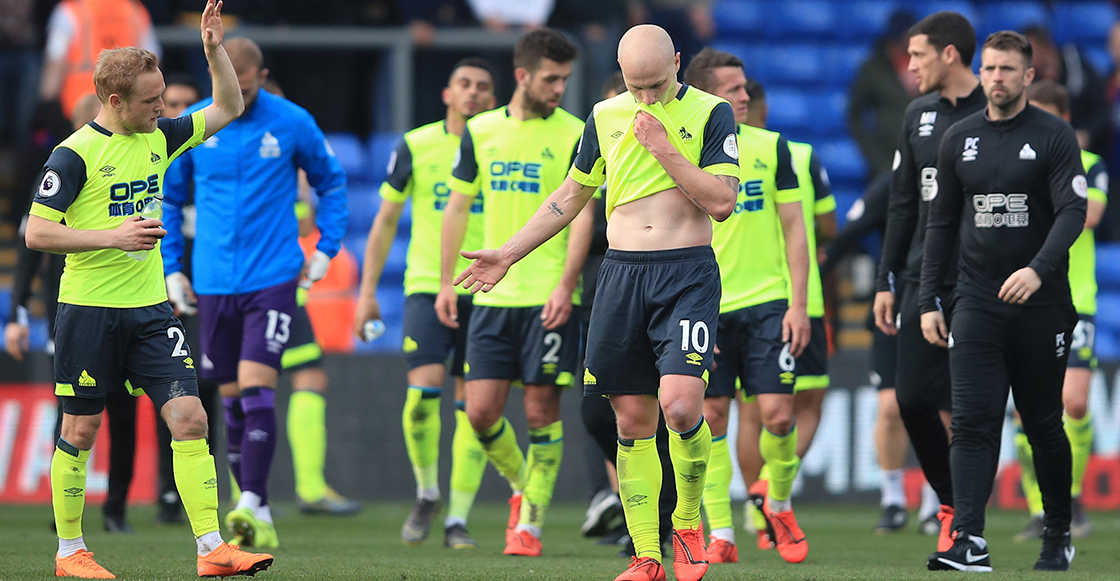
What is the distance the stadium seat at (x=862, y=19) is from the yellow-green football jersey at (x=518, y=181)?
9526mm

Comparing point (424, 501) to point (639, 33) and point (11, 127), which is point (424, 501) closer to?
point (639, 33)

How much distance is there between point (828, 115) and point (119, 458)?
30.7 ft

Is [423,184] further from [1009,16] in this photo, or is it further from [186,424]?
[1009,16]

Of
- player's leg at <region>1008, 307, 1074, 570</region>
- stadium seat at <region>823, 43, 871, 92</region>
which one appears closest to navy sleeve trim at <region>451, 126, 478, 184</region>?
player's leg at <region>1008, 307, 1074, 570</region>

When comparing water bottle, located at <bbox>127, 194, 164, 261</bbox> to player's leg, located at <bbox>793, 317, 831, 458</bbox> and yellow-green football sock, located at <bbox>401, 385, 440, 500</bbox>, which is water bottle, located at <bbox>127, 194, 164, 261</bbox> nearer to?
yellow-green football sock, located at <bbox>401, 385, 440, 500</bbox>

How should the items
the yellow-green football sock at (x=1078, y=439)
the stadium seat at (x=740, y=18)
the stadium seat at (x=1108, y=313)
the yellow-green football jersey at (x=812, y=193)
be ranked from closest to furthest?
1. the yellow-green football jersey at (x=812, y=193)
2. the yellow-green football sock at (x=1078, y=439)
3. the stadium seat at (x=1108, y=313)
4. the stadium seat at (x=740, y=18)

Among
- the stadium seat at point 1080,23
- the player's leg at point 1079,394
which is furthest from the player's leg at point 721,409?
the stadium seat at point 1080,23

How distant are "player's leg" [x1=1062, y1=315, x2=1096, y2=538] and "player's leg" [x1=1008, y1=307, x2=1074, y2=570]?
1.83 meters

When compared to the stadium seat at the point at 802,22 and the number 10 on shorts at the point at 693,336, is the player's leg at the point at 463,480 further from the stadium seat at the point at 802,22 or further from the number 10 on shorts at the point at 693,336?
the stadium seat at the point at 802,22

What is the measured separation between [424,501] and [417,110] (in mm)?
6424

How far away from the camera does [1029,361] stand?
20.7 feet

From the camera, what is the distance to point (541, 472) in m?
7.54

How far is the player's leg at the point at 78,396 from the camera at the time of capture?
5.81m

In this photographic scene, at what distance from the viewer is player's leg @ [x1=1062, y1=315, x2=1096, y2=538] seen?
8445 mm
